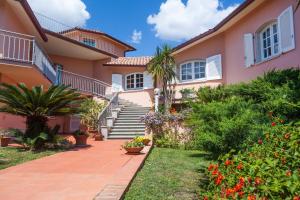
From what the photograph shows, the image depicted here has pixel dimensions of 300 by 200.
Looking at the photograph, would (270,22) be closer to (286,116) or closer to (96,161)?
(286,116)

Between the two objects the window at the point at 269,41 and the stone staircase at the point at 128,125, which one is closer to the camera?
the window at the point at 269,41

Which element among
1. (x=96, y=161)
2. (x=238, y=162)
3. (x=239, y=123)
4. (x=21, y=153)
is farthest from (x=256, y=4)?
→ (x=21, y=153)

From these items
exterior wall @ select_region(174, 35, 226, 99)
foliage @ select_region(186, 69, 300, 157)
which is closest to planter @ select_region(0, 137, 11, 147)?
foliage @ select_region(186, 69, 300, 157)

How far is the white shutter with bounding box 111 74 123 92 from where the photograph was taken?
21.0m

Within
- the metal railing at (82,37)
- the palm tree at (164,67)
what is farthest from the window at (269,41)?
the metal railing at (82,37)

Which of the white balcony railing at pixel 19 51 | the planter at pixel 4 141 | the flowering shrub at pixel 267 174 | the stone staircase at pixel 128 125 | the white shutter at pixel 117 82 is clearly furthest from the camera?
the white shutter at pixel 117 82

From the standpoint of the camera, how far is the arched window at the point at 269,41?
10562 mm

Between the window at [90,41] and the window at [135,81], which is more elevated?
the window at [90,41]

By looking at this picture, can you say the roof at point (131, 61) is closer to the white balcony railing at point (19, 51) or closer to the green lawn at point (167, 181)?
the white balcony railing at point (19, 51)

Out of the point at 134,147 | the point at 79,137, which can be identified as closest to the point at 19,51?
the point at 79,137

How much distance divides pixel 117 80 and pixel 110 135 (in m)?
7.41

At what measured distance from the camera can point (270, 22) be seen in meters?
10.8

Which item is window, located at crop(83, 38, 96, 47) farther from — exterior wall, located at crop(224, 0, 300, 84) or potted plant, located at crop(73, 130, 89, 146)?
potted plant, located at crop(73, 130, 89, 146)

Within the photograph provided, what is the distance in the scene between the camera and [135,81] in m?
21.4
